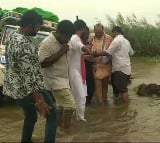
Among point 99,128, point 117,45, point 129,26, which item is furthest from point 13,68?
point 129,26

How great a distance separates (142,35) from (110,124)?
40.0 ft

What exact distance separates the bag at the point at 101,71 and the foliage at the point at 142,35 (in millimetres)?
9536

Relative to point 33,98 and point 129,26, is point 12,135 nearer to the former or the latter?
point 33,98

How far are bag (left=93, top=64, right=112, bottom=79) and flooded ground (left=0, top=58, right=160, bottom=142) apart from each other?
0.60 meters

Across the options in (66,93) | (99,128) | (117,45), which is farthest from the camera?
(117,45)

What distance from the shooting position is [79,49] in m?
8.07

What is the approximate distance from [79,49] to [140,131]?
1.59 meters

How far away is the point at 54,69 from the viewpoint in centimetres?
722

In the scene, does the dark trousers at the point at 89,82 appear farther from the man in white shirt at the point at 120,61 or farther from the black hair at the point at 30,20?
the black hair at the point at 30,20

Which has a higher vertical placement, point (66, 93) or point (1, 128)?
point (66, 93)

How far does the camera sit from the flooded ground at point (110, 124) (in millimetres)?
7426

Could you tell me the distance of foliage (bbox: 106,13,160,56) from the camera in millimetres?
19797

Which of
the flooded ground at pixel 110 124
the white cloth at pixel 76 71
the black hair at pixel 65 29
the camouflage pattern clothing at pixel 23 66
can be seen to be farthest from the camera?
the white cloth at pixel 76 71

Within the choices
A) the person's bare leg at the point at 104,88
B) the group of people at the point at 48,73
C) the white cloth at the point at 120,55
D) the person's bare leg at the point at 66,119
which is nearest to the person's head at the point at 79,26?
the group of people at the point at 48,73
